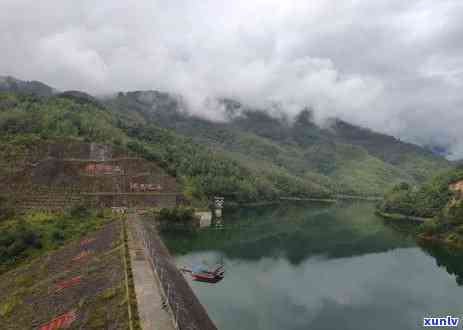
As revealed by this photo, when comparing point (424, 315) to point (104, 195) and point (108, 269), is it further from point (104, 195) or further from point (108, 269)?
point (104, 195)

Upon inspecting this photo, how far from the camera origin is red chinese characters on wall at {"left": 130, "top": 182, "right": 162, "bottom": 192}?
279ft

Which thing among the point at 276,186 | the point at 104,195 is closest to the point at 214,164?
the point at 276,186

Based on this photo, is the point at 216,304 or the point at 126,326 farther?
the point at 216,304

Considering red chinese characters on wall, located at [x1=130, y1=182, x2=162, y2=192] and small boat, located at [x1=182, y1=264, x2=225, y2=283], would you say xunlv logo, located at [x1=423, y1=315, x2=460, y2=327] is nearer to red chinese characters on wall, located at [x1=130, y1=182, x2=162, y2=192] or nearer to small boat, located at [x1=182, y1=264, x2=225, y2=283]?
small boat, located at [x1=182, y1=264, x2=225, y2=283]

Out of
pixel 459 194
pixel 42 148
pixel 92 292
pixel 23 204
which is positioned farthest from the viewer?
pixel 459 194

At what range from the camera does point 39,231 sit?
51.0 meters

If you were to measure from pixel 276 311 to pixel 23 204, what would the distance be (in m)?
49.5

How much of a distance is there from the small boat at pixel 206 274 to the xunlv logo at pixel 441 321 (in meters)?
24.9

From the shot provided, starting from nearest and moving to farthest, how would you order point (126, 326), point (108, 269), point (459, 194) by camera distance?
point (126, 326) → point (108, 269) → point (459, 194)

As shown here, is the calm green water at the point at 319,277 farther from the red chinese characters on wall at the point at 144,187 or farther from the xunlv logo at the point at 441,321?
the red chinese characters on wall at the point at 144,187

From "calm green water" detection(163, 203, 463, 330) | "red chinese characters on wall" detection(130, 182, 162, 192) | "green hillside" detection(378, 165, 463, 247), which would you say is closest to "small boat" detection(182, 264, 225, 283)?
"calm green water" detection(163, 203, 463, 330)

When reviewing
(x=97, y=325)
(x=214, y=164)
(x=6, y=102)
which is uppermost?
(x=6, y=102)

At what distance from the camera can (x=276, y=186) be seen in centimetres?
17112

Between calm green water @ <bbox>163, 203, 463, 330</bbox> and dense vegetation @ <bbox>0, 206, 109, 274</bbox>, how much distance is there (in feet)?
50.5
